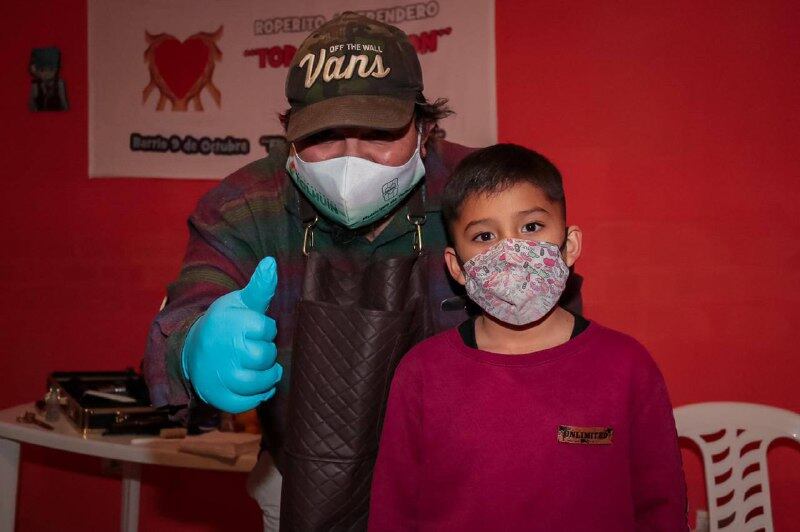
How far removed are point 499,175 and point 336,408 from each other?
51cm

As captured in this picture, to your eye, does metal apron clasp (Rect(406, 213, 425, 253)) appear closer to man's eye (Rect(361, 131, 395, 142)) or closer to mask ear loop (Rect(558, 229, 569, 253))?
man's eye (Rect(361, 131, 395, 142))

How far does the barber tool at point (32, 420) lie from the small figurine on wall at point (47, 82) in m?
1.24

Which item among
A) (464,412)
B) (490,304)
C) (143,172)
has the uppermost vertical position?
(143,172)

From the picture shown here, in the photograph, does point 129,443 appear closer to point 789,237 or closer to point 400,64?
point 400,64

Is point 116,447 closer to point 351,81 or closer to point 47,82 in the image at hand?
point 351,81

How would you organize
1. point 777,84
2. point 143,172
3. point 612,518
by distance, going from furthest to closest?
point 143,172 < point 777,84 < point 612,518

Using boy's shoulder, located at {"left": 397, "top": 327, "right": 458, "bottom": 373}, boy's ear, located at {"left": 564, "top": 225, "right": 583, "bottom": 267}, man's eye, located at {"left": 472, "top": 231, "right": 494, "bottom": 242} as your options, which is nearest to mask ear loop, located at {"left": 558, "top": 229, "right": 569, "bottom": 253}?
boy's ear, located at {"left": 564, "top": 225, "right": 583, "bottom": 267}

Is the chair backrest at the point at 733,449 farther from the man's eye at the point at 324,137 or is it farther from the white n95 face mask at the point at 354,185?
the man's eye at the point at 324,137

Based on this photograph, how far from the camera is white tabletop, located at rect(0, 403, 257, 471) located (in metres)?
2.16

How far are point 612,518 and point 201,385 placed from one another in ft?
2.34

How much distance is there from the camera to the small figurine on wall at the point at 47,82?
9.82 ft

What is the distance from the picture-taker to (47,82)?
9.86ft

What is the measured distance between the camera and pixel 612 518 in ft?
3.96

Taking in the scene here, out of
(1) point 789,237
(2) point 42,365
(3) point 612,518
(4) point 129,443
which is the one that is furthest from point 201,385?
(2) point 42,365
